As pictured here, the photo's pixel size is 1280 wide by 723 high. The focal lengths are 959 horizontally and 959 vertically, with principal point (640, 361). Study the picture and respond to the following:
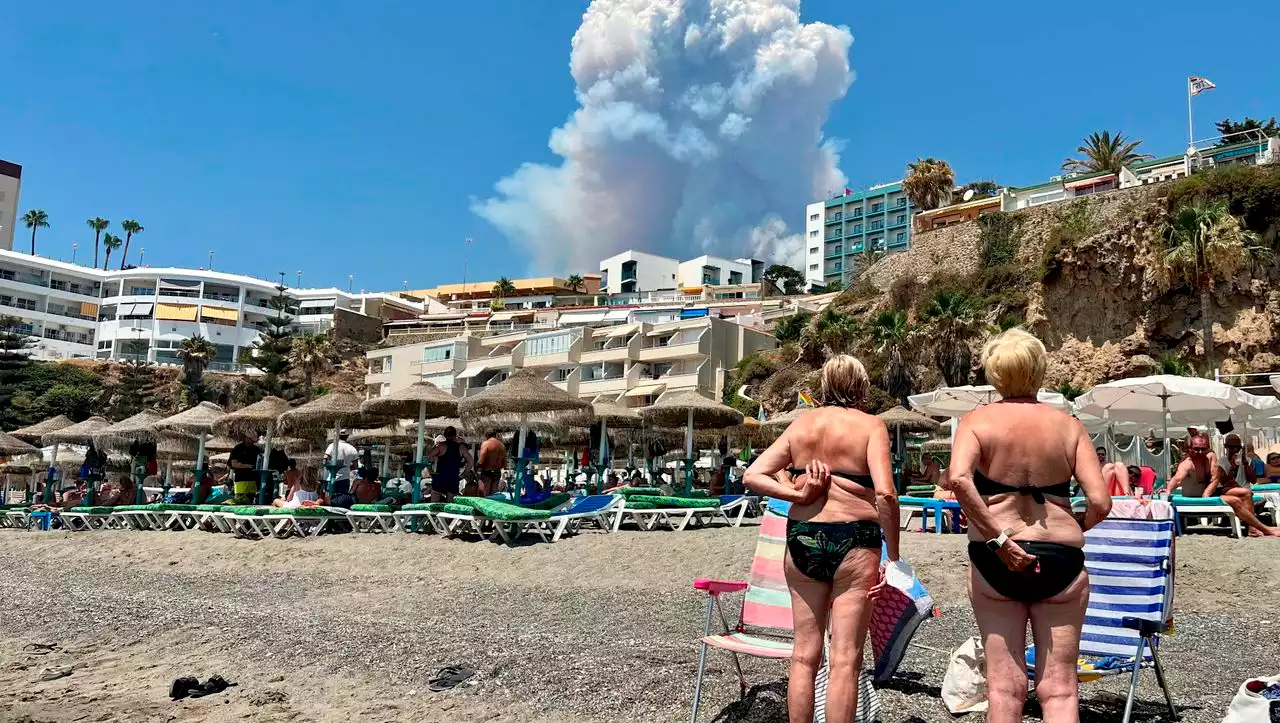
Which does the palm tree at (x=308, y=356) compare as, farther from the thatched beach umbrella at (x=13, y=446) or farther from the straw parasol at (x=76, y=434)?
the straw parasol at (x=76, y=434)

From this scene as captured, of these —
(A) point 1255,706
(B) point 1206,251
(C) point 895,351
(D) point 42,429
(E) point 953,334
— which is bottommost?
(A) point 1255,706

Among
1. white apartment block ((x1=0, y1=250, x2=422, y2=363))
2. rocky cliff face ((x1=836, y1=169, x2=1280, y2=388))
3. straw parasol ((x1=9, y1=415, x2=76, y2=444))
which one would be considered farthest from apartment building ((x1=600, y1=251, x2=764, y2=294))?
straw parasol ((x1=9, y1=415, x2=76, y2=444))

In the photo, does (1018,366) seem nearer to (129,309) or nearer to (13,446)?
(13,446)

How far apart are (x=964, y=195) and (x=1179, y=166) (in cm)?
1293

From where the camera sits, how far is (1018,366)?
121 inches

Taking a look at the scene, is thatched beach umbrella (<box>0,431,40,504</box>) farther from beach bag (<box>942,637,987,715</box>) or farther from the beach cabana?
beach bag (<box>942,637,987,715</box>)

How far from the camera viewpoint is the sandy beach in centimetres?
469

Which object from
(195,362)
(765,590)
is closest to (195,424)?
(765,590)

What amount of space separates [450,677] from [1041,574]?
11.2ft

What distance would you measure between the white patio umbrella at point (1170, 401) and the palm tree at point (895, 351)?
873 inches

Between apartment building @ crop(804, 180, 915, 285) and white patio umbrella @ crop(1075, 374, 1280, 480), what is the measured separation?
72642 millimetres

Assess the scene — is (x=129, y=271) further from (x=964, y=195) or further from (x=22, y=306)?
(x=964, y=195)

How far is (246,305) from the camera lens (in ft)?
266

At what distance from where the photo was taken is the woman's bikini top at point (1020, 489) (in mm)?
2910
